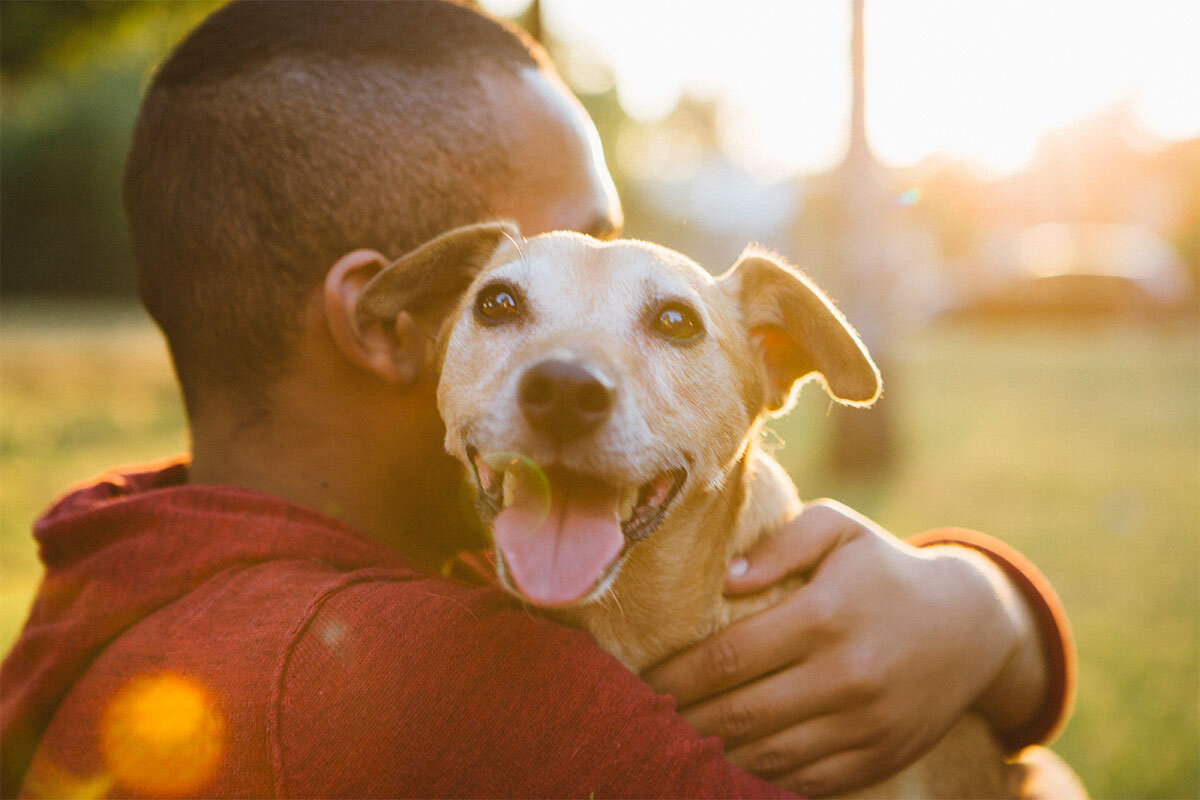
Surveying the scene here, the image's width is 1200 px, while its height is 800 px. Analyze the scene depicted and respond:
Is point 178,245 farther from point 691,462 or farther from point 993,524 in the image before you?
point 993,524

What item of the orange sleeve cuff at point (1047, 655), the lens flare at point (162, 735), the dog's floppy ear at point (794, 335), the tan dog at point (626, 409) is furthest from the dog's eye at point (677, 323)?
the lens flare at point (162, 735)

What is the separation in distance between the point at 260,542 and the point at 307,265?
86 cm

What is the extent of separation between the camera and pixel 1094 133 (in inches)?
2264

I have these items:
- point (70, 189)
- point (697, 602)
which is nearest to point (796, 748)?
point (697, 602)

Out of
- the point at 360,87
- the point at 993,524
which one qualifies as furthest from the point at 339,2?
the point at 993,524

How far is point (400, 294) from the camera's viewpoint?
2.40 meters

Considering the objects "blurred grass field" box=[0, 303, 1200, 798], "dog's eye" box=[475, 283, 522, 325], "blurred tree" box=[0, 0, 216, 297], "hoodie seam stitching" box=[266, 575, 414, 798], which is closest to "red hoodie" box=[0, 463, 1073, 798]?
"hoodie seam stitching" box=[266, 575, 414, 798]

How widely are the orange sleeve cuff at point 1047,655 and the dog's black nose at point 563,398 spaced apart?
1.64 meters

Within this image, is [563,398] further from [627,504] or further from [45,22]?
[45,22]

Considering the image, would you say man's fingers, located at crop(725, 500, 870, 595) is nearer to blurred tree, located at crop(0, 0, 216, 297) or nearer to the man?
the man

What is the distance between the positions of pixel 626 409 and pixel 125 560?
121 cm

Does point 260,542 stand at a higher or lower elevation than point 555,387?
lower

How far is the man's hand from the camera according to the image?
2123mm

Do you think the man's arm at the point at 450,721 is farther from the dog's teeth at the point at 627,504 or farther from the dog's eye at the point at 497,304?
the dog's eye at the point at 497,304
